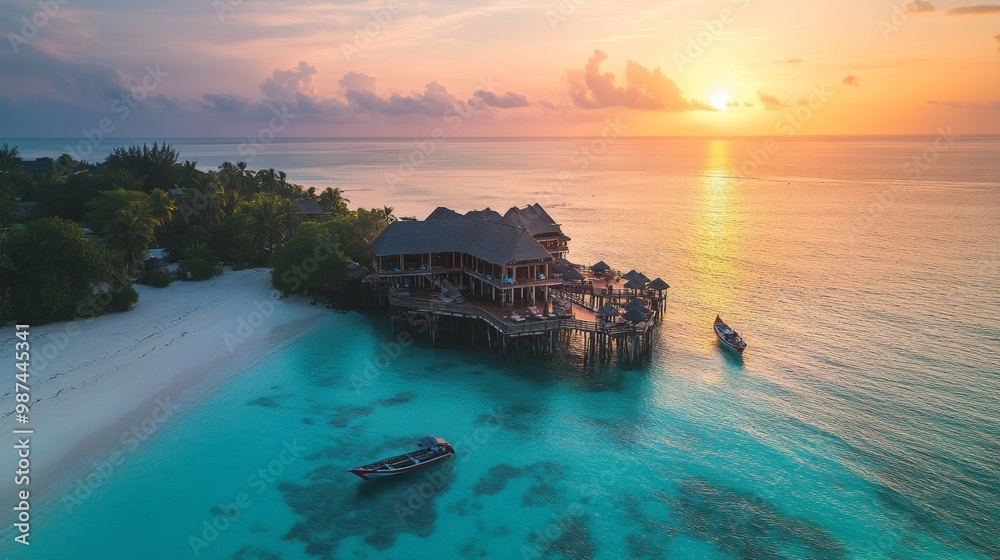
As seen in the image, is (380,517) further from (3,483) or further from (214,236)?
(214,236)

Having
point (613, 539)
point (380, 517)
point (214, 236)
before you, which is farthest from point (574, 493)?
point (214, 236)

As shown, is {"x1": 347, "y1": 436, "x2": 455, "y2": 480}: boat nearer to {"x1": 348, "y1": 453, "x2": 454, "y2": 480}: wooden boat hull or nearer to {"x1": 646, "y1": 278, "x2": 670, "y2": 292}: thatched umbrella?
{"x1": 348, "y1": 453, "x2": 454, "y2": 480}: wooden boat hull

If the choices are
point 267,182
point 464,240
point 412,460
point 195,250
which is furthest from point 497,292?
point 267,182

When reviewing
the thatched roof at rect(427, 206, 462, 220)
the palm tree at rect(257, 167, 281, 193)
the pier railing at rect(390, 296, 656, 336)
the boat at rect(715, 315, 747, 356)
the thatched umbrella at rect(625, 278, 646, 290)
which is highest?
the palm tree at rect(257, 167, 281, 193)

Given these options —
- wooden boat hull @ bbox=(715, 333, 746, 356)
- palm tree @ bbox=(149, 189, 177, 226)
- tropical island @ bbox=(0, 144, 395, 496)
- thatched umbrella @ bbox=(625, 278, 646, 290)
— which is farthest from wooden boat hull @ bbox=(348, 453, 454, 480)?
palm tree @ bbox=(149, 189, 177, 226)

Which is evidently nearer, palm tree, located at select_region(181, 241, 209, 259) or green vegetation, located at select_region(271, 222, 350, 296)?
green vegetation, located at select_region(271, 222, 350, 296)
